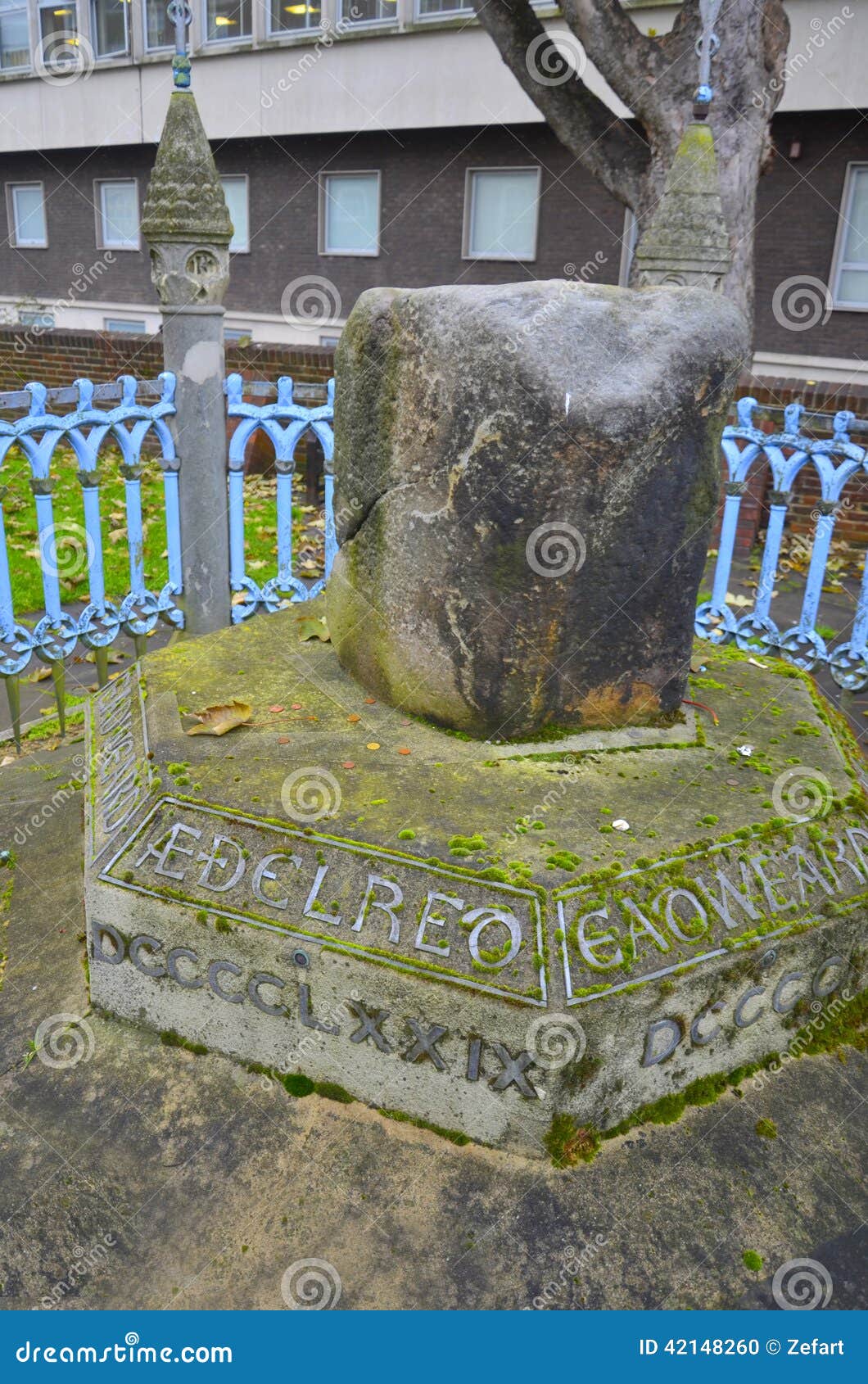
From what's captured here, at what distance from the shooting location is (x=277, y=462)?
16.6 ft

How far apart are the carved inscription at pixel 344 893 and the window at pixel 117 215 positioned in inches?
765

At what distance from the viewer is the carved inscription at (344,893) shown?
2.48m

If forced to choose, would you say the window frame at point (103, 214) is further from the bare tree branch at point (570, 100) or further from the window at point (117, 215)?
the bare tree branch at point (570, 100)

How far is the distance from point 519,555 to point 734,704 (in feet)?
3.63

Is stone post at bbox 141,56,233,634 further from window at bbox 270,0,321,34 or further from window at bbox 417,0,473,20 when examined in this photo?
window at bbox 270,0,321,34

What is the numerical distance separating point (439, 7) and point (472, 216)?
8.64 ft

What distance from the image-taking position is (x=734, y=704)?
11.8 feet

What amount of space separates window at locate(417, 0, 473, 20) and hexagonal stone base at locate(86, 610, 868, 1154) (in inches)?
557

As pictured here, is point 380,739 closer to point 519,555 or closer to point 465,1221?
point 519,555

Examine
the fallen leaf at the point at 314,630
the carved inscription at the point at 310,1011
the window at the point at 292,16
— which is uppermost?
the window at the point at 292,16

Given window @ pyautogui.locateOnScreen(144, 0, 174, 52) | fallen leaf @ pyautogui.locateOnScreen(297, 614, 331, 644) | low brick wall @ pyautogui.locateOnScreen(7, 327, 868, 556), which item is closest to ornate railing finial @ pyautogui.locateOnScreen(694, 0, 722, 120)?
low brick wall @ pyautogui.locateOnScreen(7, 327, 868, 556)

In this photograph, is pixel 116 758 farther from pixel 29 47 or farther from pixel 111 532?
pixel 29 47

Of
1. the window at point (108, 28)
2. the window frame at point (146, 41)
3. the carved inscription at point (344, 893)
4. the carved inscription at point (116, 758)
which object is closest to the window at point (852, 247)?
the window frame at point (146, 41)

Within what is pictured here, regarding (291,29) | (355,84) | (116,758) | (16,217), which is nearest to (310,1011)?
(116,758)
